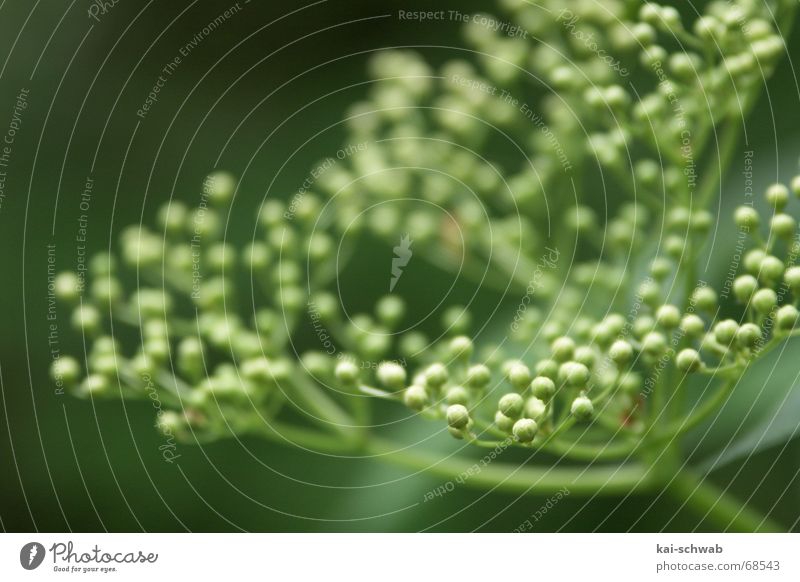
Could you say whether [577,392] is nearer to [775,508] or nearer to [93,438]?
[775,508]

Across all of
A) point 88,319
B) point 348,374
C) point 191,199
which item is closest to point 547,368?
point 348,374

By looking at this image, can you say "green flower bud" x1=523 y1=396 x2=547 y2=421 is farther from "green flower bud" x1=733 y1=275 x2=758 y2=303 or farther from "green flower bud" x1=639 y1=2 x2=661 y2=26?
"green flower bud" x1=639 y1=2 x2=661 y2=26

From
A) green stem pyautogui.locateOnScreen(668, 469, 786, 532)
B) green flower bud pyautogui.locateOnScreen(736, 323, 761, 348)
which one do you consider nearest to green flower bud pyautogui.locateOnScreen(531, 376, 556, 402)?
green flower bud pyautogui.locateOnScreen(736, 323, 761, 348)

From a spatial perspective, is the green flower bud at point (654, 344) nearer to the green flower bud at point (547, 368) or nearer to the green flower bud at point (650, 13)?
the green flower bud at point (547, 368)
